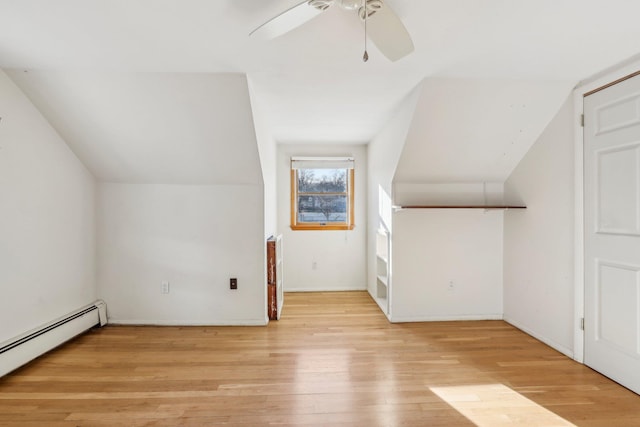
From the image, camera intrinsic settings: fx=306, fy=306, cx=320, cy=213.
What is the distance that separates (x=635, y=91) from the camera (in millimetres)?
1964

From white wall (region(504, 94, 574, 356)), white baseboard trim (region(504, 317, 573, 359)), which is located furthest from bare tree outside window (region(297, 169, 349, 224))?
white baseboard trim (region(504, 317, 573, 359))

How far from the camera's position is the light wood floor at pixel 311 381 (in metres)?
1.75

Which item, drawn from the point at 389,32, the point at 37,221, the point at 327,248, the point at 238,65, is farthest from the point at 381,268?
the point at 37,221

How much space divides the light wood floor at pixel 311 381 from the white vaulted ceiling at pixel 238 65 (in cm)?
161

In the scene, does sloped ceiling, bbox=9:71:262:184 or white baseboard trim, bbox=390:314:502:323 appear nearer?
sloped ceiling, bbox=9:71:262:184

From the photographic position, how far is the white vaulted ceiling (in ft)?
5.21

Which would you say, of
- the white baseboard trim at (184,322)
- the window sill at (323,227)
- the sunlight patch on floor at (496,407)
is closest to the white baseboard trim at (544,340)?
the sunlight patch on floor at (496,407)

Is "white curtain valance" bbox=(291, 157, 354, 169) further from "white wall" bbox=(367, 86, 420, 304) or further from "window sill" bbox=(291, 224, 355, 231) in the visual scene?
"window sill" bbox=(291, 224, 355, 231)

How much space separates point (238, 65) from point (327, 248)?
112 inches

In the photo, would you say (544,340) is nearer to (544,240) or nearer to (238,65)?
(544,240)

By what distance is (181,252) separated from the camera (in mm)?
3137

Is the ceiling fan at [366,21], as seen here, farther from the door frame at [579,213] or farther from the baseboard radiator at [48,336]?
the baseboard radiator at [48,336]

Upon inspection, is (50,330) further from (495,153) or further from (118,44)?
(495,153)

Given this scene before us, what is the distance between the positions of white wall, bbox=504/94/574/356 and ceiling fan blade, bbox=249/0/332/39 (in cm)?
229
